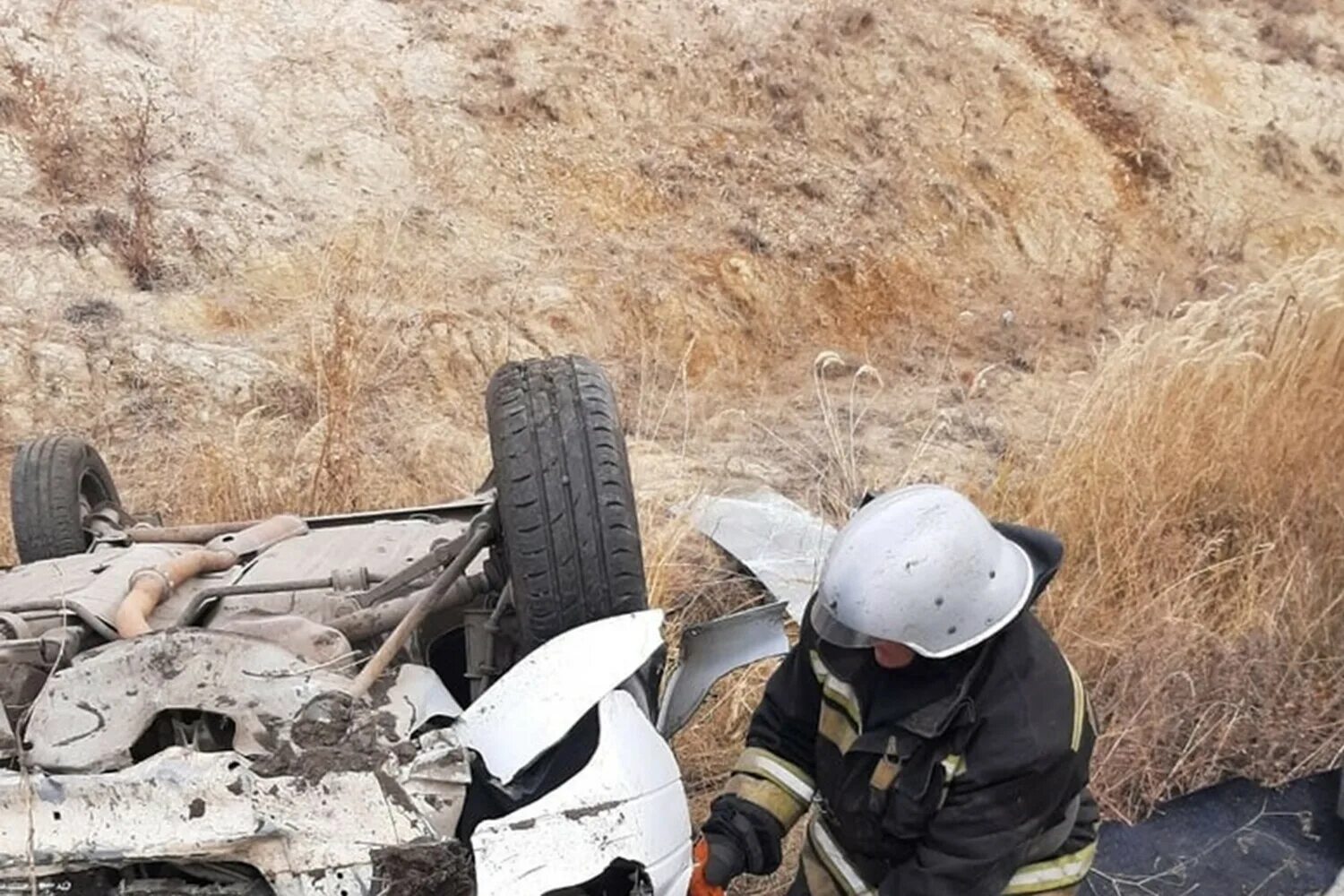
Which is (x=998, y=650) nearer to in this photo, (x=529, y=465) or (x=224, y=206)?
(x=529, y=465)

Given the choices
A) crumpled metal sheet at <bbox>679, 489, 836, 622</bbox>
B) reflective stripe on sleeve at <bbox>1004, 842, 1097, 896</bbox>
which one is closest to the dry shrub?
crumpled metal sheet at <bbox>679, 489, 836, 622</bbox>

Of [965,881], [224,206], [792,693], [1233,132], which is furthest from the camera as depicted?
[1233,132]

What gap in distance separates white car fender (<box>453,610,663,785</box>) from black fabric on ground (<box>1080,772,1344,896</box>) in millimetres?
1715

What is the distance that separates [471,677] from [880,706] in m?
1.00

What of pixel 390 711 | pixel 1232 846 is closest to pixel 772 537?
pixel 1232 846

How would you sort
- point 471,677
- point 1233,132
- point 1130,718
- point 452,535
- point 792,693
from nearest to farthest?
point 792,693 < point 471,677 < point 452,535 < point 1130,718 < point 1233,132

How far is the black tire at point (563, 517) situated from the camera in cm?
263

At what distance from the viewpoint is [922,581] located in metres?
2.10

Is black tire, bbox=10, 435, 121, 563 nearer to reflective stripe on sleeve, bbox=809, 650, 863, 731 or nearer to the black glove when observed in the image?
the black glove

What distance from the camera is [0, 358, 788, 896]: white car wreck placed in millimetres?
2045

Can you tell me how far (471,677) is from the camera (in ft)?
9.40

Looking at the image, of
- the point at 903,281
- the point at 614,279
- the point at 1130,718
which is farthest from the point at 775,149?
the point at 1130,718

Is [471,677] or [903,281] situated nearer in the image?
[471,677]

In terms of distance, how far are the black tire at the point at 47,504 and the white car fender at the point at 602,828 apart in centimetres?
217
